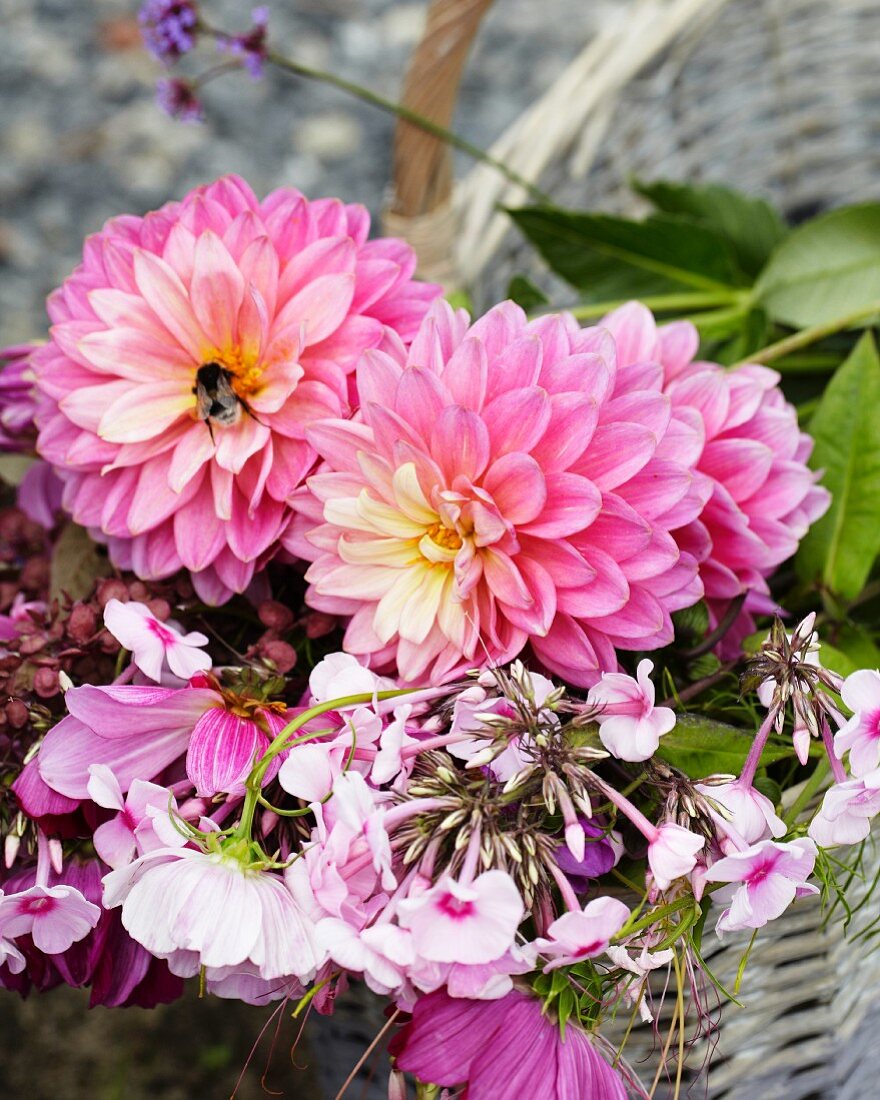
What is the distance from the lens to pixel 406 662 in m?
0.37

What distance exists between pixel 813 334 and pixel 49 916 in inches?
16.1

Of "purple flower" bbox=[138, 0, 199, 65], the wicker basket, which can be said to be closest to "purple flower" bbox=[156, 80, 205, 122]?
"purple flower" bbox=[138, 0, 199, 65]

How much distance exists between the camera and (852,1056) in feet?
1.56

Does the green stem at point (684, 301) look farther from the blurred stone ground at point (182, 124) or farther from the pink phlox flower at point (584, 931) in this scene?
the blurred stone ground at point (182, 124)

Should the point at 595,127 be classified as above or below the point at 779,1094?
above

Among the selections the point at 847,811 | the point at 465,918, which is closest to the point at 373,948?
the point at 465,918

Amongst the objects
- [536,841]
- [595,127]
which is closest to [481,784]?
[536,841]

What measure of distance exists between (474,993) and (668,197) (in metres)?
0.52

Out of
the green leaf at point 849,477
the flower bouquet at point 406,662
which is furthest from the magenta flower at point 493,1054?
the green leaf at point 849,477

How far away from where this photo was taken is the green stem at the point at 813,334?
51 cm

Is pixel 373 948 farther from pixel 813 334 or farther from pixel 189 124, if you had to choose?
pixel 189 124

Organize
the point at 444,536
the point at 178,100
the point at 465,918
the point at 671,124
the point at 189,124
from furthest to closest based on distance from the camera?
the point at 189,124 → the point at 671,124 → the point at 178,100 → the point at 444,536 → the point at 465,918

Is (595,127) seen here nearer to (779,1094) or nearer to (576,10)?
(779,1094)

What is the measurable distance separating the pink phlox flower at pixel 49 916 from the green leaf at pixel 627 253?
411 millimetres
